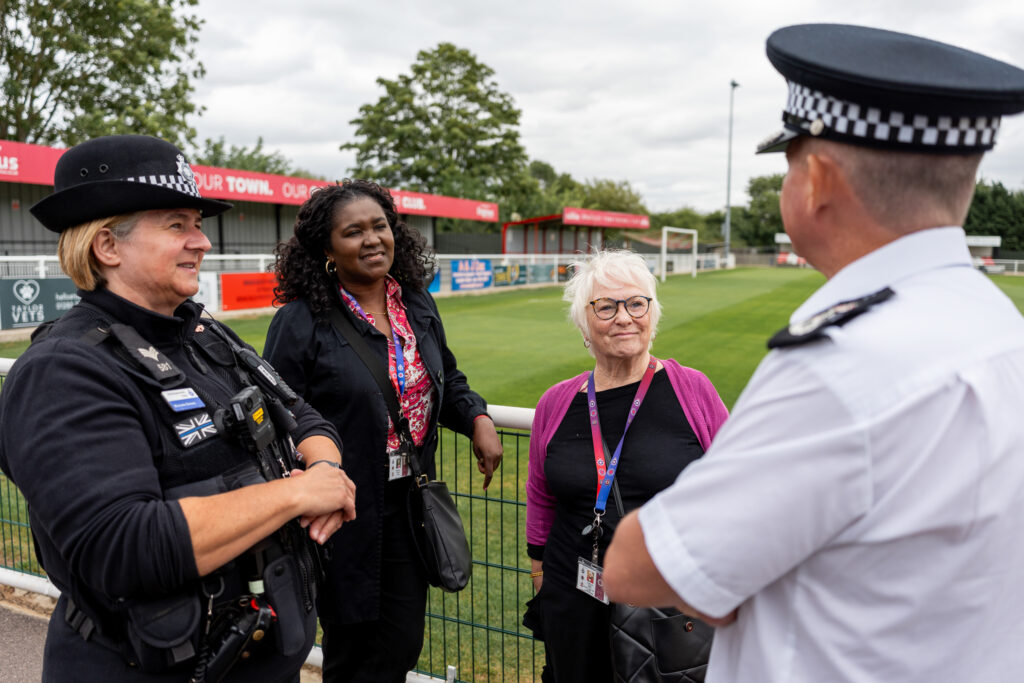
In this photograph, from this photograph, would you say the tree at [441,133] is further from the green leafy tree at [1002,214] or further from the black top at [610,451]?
the black top at [610,451]

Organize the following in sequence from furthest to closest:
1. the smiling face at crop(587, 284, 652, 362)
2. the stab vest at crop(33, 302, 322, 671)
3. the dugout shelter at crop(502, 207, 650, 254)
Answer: the dugout shelter at crop(502, 207, 650, 254), the smiling face at crop(587, 284, 652, 362), the stab vest at crop(33, 302, 322, 671)

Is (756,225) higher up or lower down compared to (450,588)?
higher up

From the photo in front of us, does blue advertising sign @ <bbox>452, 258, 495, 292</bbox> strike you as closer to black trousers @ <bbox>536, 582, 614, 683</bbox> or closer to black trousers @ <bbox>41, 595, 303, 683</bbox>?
black trousers @ <bbox>536, 582, 614, 683</bbox>

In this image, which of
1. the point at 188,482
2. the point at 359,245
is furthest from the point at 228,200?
the point at 188,482

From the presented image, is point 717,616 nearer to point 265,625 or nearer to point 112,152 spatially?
point 265,625

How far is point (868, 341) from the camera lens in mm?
986

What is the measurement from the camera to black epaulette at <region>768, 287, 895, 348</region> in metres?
1.02

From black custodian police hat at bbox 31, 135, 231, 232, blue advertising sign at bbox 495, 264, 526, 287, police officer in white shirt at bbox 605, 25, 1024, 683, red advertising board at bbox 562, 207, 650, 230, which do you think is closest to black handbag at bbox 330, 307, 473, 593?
black custodian police hat at bbox 31, 135, 231, 232

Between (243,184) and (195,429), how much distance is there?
24822 mm

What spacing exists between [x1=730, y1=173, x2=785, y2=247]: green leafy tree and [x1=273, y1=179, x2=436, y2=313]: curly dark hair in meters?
88.0

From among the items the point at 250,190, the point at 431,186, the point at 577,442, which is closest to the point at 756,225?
the point at 431,186

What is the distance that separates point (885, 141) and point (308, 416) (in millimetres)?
1839

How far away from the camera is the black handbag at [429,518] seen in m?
2.74

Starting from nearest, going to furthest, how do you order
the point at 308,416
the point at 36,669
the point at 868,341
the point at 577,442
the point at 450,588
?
the point at 868,341 < the point at 308,416 < the point at 577,442 < the point at 450,588 < the point at 36,669
